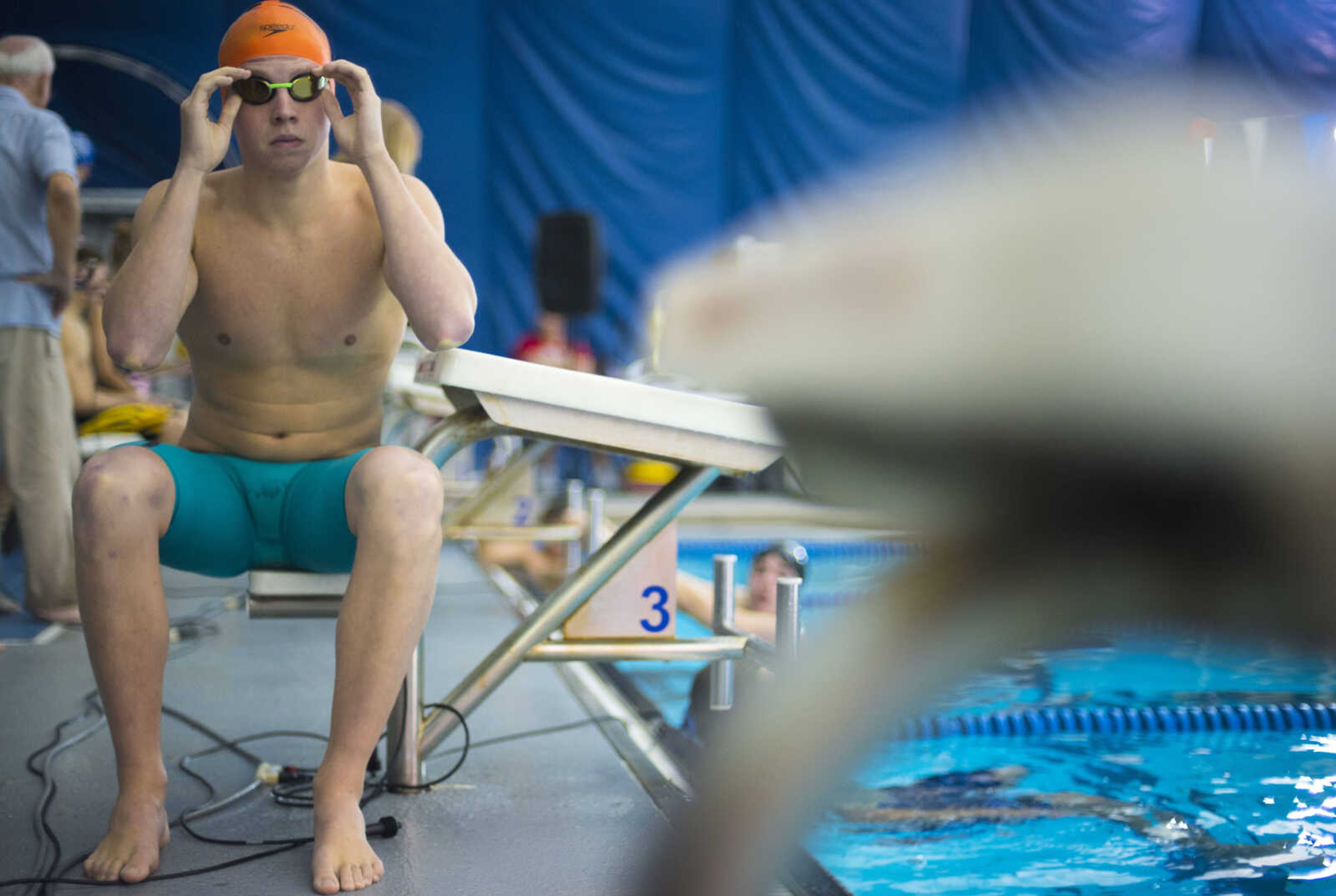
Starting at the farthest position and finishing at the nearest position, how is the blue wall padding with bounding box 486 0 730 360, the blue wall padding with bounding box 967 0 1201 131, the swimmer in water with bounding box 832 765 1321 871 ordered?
the blue wall padding with bounding box 967 0 1201 131
the blue wall padding with bounding box 486 0 730 360
the swimmer in water with bounding box 832 765 1321 871

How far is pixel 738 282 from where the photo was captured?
30 centimetres

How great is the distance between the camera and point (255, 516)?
1509 millimetres

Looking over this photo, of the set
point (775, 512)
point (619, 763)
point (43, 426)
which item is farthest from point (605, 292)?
point (619, 763)

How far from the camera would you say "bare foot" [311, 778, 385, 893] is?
1.27 meters

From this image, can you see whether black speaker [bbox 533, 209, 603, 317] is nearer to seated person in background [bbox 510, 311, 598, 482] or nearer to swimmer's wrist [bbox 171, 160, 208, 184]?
seated person in background [bbox 510, 311, 598, 482]

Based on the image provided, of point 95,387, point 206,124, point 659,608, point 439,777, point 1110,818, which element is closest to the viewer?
point 206,124

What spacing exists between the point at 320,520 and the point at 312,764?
0.53 metres

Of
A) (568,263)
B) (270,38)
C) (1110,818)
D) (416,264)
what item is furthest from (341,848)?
(568,263)

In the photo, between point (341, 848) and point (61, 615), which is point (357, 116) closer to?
point (341, 848)

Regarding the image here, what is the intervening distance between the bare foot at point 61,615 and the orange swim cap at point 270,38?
1.82 meters

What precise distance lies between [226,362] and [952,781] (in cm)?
180

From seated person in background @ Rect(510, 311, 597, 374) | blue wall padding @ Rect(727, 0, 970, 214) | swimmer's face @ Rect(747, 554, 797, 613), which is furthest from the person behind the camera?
blue wall padding @ Rect(727, 0, 970, 214)

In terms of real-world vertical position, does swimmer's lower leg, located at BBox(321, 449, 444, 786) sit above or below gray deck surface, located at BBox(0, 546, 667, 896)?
above

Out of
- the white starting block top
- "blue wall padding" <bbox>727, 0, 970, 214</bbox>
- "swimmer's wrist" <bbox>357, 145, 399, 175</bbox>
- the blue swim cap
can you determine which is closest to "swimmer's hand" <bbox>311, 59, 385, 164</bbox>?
"swimmer's wrist" <bbox>357, 145, 399, 175</bbox>
